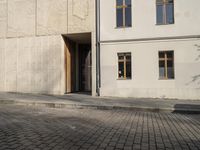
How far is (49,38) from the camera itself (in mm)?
16031

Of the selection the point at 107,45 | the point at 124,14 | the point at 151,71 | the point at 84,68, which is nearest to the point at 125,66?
the point at 151,71

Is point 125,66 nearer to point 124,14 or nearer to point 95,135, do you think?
point 124,14

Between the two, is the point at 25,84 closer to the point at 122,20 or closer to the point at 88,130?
the point at 122,20

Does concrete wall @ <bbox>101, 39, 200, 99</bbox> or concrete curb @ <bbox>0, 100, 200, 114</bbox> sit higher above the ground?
concrete wall @ <bbox>101, 39, 200, 99</bbox>

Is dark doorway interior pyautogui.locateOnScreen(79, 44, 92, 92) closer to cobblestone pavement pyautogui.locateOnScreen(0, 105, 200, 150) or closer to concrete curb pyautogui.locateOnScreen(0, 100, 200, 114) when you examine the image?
concrete curb pyautogui.locateOnScreen(0, 100, 200, 114)

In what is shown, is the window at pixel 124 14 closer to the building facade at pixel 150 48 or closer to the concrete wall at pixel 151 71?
the building facade at pixel 150 48

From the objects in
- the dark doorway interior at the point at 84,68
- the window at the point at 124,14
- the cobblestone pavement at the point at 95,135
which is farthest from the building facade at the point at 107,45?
the cobblestone pavement at the point at 95,135

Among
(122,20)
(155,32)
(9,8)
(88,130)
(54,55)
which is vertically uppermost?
(9,8)

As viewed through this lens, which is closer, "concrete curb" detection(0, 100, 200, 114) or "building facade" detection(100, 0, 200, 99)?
"concrete curb" detection(0, 100, 200, 114)

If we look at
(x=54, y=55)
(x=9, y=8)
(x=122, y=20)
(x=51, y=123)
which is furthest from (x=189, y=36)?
(x=9, y=8)

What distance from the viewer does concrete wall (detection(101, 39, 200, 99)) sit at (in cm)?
1309

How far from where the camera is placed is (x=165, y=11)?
45.8 feet

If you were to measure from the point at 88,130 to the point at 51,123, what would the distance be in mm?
1474

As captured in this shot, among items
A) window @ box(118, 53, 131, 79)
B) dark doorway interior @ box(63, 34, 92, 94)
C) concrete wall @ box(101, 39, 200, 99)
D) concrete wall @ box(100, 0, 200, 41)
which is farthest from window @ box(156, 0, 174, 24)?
dark doorway interior @ box(63, 34, 92, 94)
